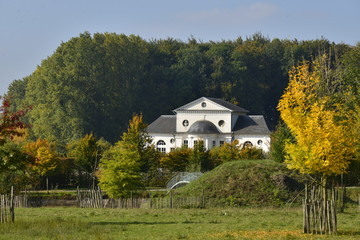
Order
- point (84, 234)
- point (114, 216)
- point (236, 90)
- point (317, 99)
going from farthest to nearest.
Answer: point (236, 90), point (114, 216), point (317, 99), point (84, 234)

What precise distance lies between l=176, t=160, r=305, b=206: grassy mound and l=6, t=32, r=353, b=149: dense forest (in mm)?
51823

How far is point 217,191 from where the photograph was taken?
163 ft

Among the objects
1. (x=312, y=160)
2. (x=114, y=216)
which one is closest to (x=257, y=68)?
(x=114, y=216)

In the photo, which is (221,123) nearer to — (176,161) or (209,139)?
(209,139)

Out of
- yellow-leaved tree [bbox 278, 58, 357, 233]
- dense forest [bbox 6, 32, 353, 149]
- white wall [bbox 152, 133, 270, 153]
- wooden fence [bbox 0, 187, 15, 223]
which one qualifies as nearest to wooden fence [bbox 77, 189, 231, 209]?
wooden fence [bbox 0, 187, 15, 223]

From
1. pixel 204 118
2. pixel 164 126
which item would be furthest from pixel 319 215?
pixel 164 126

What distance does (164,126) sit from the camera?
3962 inches

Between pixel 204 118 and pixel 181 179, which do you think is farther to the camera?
pixel 204 118

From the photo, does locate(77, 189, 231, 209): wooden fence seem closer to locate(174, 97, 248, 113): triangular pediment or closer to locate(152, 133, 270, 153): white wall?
locate(152, 133, 270, 153): white wall

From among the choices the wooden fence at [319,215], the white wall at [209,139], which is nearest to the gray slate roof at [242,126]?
the white wall at [209,139]

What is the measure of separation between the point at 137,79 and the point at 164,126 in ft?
61.4

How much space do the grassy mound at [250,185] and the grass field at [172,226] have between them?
8701 mm

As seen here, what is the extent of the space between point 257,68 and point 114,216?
8997cm

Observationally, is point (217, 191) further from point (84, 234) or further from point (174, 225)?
point (84, 234)
